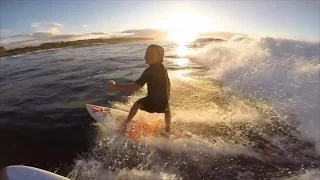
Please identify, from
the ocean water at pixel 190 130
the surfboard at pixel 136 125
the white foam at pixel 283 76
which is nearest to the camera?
the ocean water at pixel 190 130

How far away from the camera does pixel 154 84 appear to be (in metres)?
6.18

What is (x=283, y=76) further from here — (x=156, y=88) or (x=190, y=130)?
(x=156, y=88)

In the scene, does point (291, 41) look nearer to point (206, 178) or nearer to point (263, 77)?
point (263, 77)

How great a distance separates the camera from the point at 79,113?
8305 millimetres

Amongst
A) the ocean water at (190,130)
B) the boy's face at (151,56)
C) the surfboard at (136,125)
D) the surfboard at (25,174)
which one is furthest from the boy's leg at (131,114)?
the surfboard at (25,174)

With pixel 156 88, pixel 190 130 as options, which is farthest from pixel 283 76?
pixel 156 88

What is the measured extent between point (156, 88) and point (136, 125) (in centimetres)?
112

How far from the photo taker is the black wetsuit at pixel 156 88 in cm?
600

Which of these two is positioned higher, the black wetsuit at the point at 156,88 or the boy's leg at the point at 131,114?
the black wetsuit at the point at 156,88

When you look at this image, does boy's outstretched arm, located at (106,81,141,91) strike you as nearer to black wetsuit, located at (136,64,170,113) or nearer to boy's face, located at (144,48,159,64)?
black wetsuit, located at (136,64,170,113)

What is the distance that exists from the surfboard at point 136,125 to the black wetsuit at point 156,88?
53cm

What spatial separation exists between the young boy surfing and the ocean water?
71 cm

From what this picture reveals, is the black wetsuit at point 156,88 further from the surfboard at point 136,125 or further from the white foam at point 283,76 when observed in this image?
the white foam at point 283,76

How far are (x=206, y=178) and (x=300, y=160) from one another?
209 cm
